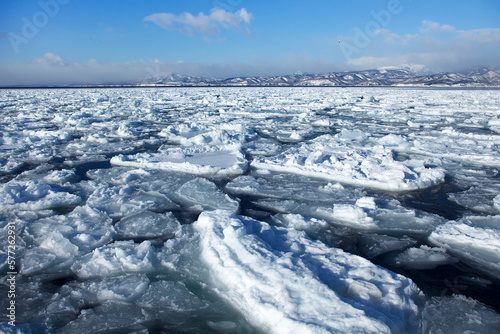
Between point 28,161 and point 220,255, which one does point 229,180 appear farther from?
point 28,161

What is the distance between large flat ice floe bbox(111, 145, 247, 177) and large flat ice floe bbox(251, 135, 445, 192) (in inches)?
22.2

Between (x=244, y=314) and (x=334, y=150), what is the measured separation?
5.15 meters

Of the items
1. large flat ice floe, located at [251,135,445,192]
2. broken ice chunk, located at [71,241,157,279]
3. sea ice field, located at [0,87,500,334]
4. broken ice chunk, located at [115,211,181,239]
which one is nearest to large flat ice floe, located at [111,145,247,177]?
sea ice field, located at [0,87,500,334]

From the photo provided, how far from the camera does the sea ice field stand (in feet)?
6.57

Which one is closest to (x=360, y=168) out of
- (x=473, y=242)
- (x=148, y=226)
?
(x=473, y=242)

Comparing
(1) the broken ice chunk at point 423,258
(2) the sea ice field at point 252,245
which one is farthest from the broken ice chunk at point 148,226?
(1) the broken ice chunk at point 423,258

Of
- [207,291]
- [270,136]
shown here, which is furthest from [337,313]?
[270,136]

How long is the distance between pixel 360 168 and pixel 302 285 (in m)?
3.61

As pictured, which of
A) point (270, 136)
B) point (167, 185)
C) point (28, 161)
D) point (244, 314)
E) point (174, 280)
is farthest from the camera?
point (270, 136)

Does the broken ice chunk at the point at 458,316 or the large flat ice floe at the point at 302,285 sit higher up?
the large flat ice floe at the point at 302,285

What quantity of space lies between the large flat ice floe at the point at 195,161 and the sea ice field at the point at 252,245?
0.04 metres

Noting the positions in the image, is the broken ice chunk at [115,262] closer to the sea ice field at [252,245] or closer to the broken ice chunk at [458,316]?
the sea ice field at [252,245]

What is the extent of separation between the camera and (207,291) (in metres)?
2.30

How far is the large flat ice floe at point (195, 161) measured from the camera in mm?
5375
